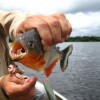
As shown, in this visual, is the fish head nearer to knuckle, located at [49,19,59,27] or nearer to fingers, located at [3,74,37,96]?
knuckle, located at [49,19,59,27]

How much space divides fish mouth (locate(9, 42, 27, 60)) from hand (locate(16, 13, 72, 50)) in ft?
0.58

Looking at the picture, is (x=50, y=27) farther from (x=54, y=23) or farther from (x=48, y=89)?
(x=48, y=89)

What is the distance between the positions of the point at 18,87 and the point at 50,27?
69cm

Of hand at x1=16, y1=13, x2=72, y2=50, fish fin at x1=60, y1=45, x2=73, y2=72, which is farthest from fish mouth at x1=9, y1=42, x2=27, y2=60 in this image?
fish fin at x1=60, y1=45, x2=73, y2=72

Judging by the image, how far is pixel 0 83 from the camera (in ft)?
9.75

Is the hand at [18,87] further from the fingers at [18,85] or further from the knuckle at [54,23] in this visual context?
the knuckle at [54,23]

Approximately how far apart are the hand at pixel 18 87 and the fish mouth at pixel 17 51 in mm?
546

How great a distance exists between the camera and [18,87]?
2.61 meters

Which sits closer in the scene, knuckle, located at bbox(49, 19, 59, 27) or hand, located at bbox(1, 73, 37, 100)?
knuckle, located at bbox(49, 19, 59, 27)

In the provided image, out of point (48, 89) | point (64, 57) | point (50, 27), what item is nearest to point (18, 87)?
point (48, 89)

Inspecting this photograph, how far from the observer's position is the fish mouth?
1934 mm

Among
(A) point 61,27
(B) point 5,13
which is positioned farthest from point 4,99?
(A) point 61,27

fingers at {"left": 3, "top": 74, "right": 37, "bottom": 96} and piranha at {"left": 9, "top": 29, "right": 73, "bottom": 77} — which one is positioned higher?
piranha at {"left": 9, "top": 29, "right": 73, "bottom": 77}

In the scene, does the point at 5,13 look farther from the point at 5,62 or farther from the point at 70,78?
the point at 70,78
